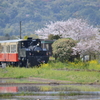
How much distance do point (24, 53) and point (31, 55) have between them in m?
0.68

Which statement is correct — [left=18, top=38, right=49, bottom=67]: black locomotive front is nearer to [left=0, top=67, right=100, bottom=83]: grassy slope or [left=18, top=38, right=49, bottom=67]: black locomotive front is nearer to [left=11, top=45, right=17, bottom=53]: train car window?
[left=11, top=45, right=17, bottom=53]: train car window

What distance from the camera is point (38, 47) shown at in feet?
125

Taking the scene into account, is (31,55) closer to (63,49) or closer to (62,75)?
(63,49)

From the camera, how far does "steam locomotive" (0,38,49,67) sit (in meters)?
37.0

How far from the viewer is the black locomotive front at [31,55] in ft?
121

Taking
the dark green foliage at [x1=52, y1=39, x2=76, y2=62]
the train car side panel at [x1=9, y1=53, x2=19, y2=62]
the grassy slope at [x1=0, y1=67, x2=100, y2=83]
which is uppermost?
the dark green foliage at [x1=52, y1=39, x2=76, y2=62]

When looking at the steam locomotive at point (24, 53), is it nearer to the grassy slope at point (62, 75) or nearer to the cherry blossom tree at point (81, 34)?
the cherry blossom tree at point (81, 34)

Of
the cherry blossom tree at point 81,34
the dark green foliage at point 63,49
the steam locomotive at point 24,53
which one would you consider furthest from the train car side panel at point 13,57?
the cherry blossom tree at point 81,34

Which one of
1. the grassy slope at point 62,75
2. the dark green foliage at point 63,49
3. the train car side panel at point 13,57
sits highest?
the dark green foliage at point 63,49

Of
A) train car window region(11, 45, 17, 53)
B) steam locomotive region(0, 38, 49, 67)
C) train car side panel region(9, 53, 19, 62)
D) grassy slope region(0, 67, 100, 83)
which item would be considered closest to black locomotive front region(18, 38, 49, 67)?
steam locomotive region(0, 38, 49, 67)

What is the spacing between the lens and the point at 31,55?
122 feet

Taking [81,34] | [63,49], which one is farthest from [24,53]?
[81,34]

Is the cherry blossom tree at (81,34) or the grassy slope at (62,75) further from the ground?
the cherry blossom tree at (81,34)

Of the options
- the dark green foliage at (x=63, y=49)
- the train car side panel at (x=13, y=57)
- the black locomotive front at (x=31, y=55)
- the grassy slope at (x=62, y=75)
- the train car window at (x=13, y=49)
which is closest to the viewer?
the grassy slope at (x=62, y=75)
